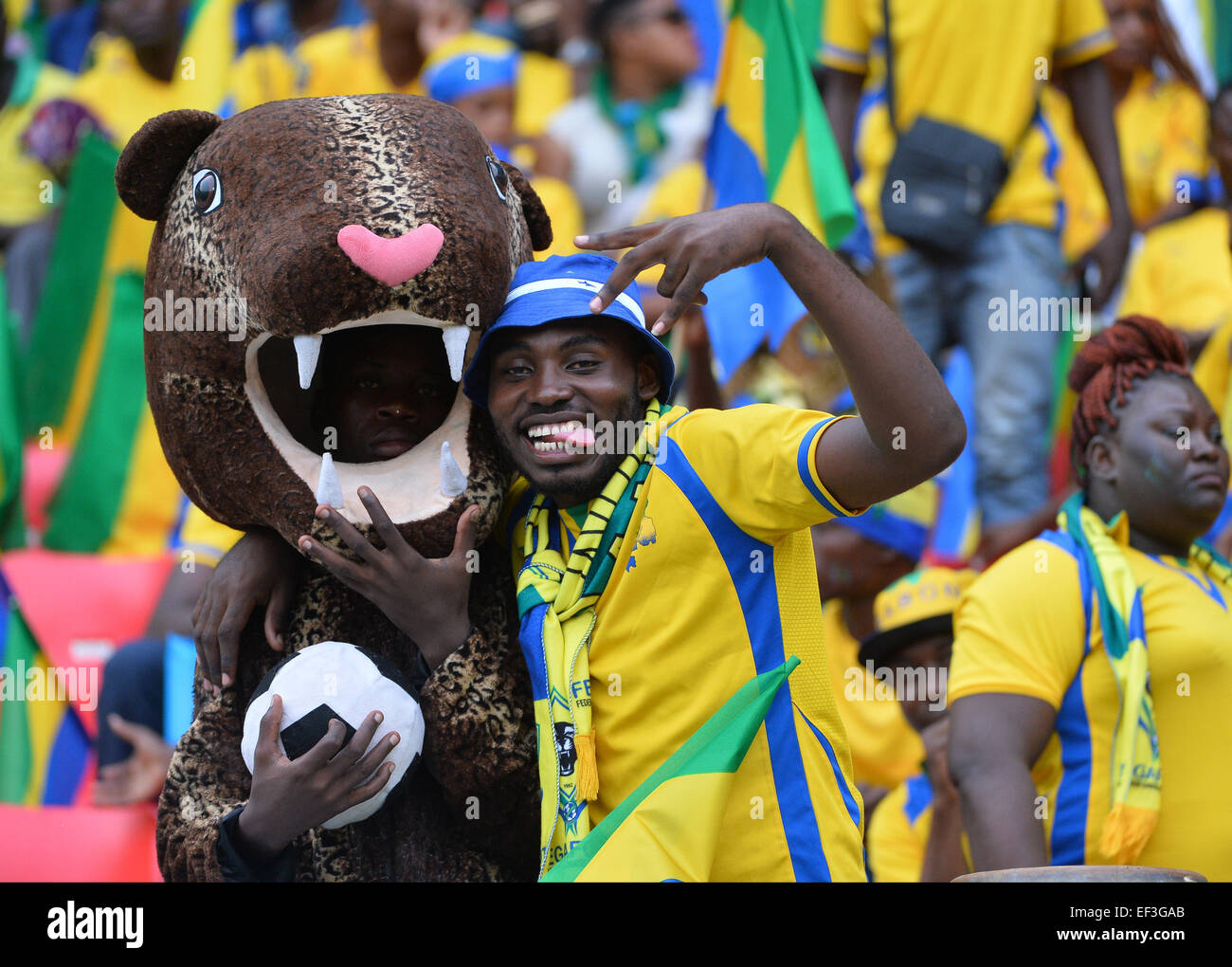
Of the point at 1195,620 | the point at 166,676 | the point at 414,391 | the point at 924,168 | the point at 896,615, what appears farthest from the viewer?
the point at 924,168

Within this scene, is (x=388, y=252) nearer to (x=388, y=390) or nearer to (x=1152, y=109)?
(x=388, y=390)

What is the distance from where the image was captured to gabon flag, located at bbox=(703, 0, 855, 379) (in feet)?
15.1

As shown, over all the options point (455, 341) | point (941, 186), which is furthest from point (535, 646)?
point (941, 186)

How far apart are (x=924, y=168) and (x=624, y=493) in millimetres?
2665

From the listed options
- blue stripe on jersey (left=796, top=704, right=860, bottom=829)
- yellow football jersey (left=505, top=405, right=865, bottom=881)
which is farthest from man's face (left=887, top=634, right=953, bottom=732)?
yellow football jersey (left=505, top=405, right=865, bottom=881)

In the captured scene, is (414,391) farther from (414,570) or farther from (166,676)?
(166,676)

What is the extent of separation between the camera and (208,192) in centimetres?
270

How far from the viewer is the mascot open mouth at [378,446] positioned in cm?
258

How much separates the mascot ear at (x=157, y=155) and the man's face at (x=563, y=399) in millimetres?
724

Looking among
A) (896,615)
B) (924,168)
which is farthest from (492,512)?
(924,168)

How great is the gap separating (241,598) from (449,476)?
447mm

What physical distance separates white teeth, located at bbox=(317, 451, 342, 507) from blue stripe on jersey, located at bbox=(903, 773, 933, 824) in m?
2.41

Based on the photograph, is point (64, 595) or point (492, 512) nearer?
point (492, 512)

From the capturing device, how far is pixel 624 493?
2.55 meters
